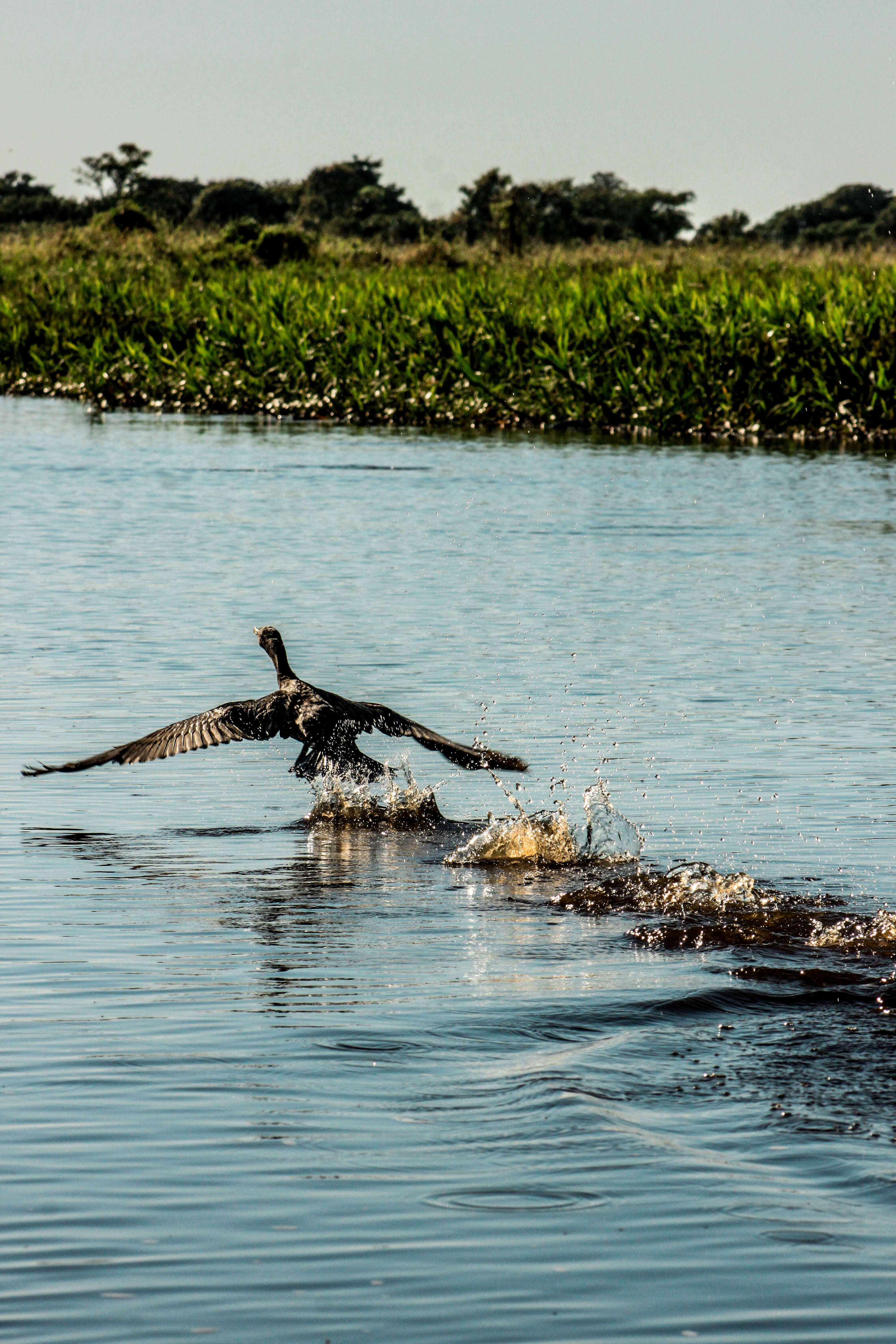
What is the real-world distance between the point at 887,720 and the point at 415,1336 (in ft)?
21.6

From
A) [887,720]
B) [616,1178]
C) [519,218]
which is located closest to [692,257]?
[519,218]

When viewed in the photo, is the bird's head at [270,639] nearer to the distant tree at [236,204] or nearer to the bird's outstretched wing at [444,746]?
the bird's outstretched wing at [444,746]

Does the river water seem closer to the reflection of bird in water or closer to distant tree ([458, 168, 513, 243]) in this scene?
the reflection of bird in water

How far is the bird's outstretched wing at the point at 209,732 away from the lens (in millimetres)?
8008

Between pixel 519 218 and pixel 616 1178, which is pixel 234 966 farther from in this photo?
pixel 519 218

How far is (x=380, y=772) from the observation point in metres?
8.56

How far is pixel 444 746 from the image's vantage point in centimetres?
782

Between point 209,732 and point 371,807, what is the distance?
2.54 feet

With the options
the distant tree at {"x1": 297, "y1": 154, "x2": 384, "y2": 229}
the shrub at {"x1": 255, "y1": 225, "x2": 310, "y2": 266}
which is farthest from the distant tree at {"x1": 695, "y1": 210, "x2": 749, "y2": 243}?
the shrub at {"x1": 255, "y1": 225, "x2": 310, "y2": 266}

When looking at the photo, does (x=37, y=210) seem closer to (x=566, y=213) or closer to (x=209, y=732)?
(x=566, y=213)

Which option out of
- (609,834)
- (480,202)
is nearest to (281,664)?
(609,834)

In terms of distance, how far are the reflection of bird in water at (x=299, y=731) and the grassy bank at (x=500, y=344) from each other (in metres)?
17.5

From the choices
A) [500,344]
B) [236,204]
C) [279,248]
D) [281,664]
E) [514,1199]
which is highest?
[236,204]

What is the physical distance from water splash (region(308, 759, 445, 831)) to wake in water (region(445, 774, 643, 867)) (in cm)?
56
